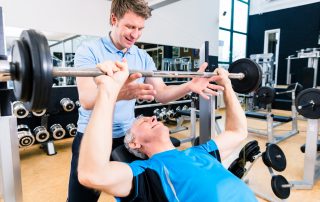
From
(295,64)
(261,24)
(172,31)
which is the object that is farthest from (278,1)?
(172,31)

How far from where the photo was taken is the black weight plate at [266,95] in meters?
3.48

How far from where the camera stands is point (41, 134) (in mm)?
2795

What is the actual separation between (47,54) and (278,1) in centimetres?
747

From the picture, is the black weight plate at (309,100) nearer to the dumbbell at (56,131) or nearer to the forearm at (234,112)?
the forearm at (234,112)

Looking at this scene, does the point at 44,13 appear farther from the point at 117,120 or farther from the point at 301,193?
the point at 301,193

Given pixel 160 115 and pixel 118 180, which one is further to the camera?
pixel 160 115

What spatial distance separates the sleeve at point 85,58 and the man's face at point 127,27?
5.6 inches

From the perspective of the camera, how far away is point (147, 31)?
4.54 m

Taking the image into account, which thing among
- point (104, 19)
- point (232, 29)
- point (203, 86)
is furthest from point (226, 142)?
point (232, 29)

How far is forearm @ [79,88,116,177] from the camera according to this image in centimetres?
66

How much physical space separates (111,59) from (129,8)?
26cm

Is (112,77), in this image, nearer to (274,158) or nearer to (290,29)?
(274,158)

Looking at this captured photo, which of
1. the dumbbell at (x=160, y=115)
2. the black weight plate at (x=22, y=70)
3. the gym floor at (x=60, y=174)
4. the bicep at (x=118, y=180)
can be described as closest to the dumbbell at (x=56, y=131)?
the gym floor at (x=60, y=174)

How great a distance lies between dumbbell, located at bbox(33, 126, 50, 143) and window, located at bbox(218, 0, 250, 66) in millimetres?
5167
